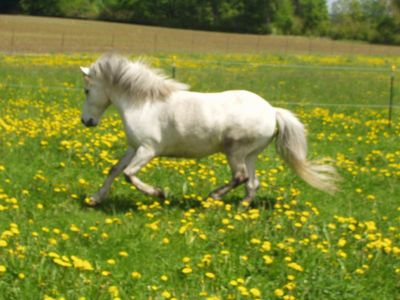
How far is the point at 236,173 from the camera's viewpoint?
7117 millimetres

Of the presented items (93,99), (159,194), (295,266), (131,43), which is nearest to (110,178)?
(159,194)

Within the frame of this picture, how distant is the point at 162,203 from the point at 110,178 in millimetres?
608

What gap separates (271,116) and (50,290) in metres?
3.40

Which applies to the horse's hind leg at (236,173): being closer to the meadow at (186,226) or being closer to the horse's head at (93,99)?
the meadow at (186,226)

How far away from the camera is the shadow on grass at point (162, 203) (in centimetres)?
694

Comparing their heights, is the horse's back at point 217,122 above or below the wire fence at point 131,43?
above

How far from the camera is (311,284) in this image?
4.80 meters

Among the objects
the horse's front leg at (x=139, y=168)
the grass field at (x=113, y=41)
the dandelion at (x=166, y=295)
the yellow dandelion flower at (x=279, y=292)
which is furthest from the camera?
the grass field at (x=113, y=41)

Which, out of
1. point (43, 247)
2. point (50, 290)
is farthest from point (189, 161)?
point (50, 290)

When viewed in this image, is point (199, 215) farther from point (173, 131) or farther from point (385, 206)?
point (385, 206)

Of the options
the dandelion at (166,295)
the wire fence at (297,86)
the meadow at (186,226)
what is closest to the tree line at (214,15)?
the wire fence at (297,86)

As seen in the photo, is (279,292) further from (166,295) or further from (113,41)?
(113,41)

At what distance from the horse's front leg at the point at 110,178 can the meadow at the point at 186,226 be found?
12cm

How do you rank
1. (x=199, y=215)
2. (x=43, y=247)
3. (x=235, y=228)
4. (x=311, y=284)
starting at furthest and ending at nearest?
1. (x=199, y=215)
2. (x=235, y=228)
3. (x=43, y=247)
4. (x=311, y=284)
